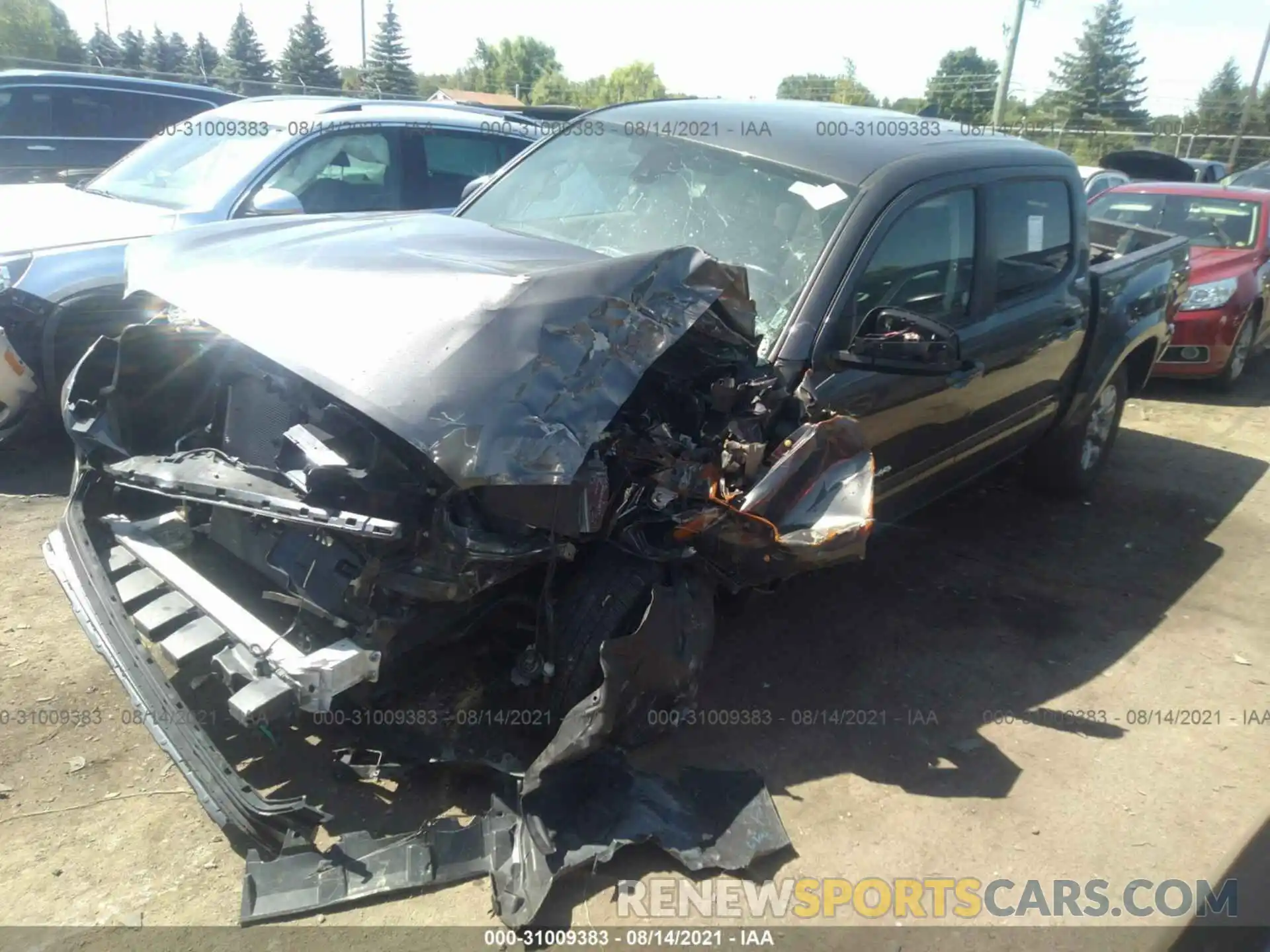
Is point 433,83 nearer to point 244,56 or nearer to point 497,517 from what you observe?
point 244,56

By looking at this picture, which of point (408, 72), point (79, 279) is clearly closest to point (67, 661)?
point (79, 279)

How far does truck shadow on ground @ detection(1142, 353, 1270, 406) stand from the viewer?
834cm

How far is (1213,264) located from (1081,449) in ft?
14.2

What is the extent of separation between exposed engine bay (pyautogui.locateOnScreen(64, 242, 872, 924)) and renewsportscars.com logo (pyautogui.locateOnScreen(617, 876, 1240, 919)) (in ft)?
0.42

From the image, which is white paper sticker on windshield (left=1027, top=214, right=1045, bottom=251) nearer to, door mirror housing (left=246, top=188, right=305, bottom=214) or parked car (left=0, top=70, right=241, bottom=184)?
door mirror housing (left=246, top=188, right=305, bottom=214)

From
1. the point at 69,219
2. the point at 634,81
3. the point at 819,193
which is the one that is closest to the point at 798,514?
the point at 819,193

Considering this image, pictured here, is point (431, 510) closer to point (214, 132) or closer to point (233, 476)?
point (233, 476)

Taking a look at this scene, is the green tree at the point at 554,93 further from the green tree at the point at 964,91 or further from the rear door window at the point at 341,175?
the rear door window at the point at 341,175

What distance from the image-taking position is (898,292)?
11.7ft

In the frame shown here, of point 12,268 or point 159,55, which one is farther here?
point 159,55

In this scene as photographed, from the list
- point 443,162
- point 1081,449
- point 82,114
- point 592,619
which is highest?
point 82,114

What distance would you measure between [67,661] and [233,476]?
1.24m

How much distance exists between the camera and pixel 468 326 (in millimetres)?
2574

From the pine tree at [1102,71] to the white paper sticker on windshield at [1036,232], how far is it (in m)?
57.6
